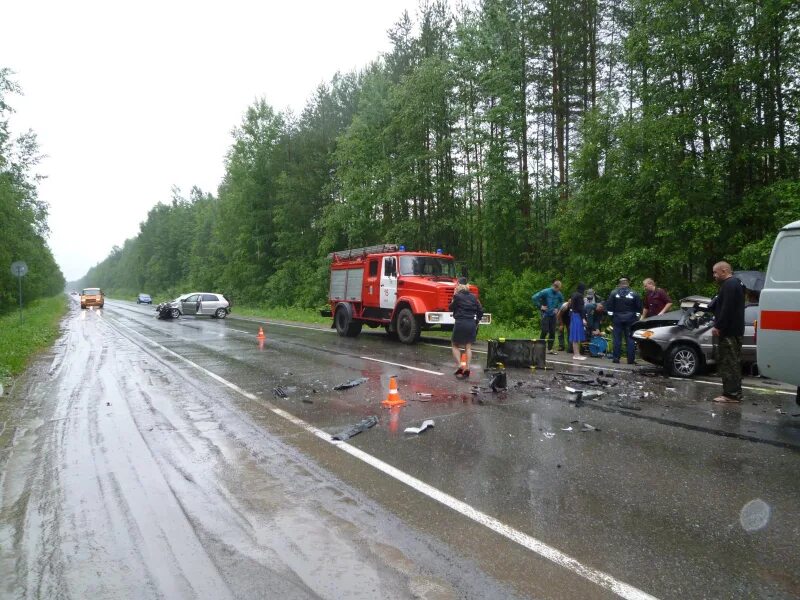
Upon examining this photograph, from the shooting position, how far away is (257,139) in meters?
47.1

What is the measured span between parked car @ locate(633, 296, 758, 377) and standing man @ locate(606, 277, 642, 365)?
1.24m

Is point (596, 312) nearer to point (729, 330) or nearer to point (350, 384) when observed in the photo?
point (729, 330)

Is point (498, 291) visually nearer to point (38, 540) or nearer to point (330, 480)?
point (330, 480)

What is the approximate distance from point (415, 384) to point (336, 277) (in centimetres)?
1108

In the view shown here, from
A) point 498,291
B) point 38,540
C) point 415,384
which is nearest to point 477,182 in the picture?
point 498,291

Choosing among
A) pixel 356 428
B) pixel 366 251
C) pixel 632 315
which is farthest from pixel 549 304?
pixel 356 428

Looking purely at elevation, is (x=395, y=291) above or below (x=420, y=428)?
above

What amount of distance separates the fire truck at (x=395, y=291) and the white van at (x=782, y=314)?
874cm

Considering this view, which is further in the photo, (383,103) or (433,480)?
(383,103)

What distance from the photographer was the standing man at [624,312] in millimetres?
11586

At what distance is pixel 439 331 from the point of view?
20.5 meters

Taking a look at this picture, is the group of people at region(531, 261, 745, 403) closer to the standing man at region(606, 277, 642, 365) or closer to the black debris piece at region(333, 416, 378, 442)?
the standing man at region(606, 277, 642, 365)

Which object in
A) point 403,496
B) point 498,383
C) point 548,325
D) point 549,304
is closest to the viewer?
point 403,496

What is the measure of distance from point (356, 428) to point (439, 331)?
14.3m
